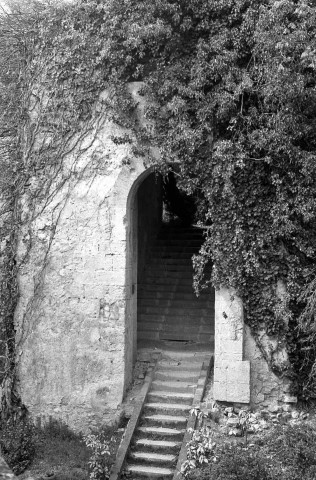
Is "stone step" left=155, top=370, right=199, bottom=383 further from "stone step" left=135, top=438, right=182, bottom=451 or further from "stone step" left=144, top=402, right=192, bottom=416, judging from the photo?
"stone step" left=135, top=438, right=182, bottom=451

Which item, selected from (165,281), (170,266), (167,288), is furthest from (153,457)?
(170,266)

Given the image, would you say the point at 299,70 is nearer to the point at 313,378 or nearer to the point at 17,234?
the point at 313,378

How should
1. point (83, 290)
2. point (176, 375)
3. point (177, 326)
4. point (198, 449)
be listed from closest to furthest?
1. point (198, 449)
2. point (83, 290)
3. point (176, 375)
4. point (177, 326)

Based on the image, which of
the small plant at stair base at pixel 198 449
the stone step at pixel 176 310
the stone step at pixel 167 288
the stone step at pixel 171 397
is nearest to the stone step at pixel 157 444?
the small plant at stair base at pixel 198 449

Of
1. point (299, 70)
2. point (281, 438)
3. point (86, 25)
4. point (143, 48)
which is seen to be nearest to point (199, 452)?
point (281, 438)

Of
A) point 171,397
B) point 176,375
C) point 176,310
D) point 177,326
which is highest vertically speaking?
point 176,310

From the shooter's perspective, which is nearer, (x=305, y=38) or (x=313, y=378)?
(x=305, y=38)

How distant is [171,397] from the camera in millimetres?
8008

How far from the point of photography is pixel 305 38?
6844 mm

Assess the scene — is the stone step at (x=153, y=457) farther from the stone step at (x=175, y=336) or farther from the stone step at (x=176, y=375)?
the stone step at (x=175, y=336)

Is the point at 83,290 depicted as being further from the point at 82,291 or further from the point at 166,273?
the point at 166,273

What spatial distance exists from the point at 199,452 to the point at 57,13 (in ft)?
21.2

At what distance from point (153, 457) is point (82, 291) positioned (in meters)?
2.47

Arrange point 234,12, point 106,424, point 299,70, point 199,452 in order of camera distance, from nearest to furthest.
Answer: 1. point 199,452
2. point 299,70
3. point 234,12
4. point 106,424
